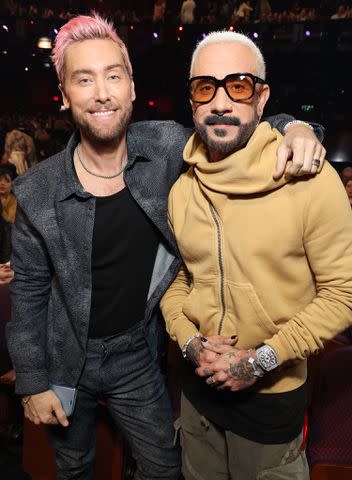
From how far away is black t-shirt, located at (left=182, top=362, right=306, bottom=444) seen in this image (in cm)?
142

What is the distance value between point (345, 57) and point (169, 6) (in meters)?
4.90

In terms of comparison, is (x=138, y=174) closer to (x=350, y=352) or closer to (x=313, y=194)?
(x=313, y=194)

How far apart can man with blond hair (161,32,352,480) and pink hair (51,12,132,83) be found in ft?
1.26

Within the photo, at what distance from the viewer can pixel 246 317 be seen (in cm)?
139

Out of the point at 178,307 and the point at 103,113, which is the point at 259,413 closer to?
the point at 178,307

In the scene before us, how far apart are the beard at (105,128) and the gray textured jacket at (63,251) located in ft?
0.36

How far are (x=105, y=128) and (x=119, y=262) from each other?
1.53 feet

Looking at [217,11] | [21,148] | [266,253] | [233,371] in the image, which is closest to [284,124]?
[266,253]

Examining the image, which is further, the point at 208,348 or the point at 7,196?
the point at 7,196

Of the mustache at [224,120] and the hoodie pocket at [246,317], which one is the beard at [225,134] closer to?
the mustache at [224,120]

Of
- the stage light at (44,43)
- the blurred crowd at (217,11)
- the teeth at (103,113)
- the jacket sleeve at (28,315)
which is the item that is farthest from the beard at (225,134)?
the stage light at (44,43)

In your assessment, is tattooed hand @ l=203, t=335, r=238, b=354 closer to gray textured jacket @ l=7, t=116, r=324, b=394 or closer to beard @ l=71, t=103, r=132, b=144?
gray textured jacket @ l=7, t=116, r=324, b=394

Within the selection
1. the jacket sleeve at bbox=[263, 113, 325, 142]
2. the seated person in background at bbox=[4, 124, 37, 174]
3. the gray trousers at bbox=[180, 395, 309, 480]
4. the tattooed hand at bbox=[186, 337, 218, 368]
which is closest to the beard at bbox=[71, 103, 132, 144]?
the jacket sleeve at bbox=[263, 113, 325, 142]

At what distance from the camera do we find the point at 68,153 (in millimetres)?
1627
